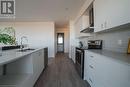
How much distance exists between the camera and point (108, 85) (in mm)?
1820

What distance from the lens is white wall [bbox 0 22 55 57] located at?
341 inches

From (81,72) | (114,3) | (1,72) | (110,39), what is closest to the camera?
(114,3)

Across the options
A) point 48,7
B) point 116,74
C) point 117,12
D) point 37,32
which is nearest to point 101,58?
point 116,74

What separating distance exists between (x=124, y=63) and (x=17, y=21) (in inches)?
330

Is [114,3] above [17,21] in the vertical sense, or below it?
below

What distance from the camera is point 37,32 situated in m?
8.66

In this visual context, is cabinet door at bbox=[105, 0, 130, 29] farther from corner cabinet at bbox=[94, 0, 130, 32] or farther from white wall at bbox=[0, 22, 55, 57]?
white wall at bbox=[0, 22, 55, 57]

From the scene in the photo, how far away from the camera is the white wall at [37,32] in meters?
8.66

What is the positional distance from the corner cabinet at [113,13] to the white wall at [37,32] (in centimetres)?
593

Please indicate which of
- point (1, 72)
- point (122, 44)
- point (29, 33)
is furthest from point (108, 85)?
point (29, 33)

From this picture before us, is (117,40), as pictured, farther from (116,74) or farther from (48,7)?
(48,7)

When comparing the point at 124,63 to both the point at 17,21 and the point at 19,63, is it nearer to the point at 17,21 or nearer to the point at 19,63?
the point at 19,63

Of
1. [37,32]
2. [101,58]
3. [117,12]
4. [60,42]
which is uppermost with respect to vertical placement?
[37,32]

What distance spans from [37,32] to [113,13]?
7.00m
